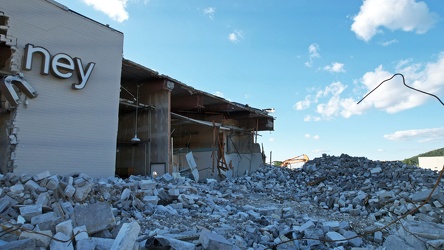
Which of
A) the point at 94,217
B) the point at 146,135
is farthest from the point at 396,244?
the point at 146,135

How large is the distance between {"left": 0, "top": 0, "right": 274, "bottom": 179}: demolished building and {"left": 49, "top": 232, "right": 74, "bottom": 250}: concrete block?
17.1ft

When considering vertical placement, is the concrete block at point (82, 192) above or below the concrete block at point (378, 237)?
above

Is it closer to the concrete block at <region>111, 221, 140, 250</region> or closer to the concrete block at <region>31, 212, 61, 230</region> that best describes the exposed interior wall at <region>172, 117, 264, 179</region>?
the concrete block at <region>31, 212, 61, 230</region>

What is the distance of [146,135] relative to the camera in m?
14.9

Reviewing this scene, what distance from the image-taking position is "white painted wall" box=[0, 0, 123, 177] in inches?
367

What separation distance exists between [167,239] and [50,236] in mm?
1787

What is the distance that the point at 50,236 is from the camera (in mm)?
4797

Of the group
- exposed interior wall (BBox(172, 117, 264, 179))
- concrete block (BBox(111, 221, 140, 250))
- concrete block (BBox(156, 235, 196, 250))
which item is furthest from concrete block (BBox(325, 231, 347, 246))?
exposed interior wall (BBox(172, 117, 264, 179))

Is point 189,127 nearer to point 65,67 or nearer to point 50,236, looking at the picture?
point 65,67

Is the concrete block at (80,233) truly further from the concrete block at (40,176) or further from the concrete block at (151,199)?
the concrete block at (40,176)

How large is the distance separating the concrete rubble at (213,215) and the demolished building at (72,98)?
107cm

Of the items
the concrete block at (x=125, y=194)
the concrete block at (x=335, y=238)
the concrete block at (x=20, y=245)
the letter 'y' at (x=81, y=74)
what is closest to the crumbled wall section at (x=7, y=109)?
the letter 'y' at (x=81, y=74)

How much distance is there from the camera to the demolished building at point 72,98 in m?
9.12

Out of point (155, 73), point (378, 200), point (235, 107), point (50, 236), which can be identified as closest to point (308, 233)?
point (50, 236)
